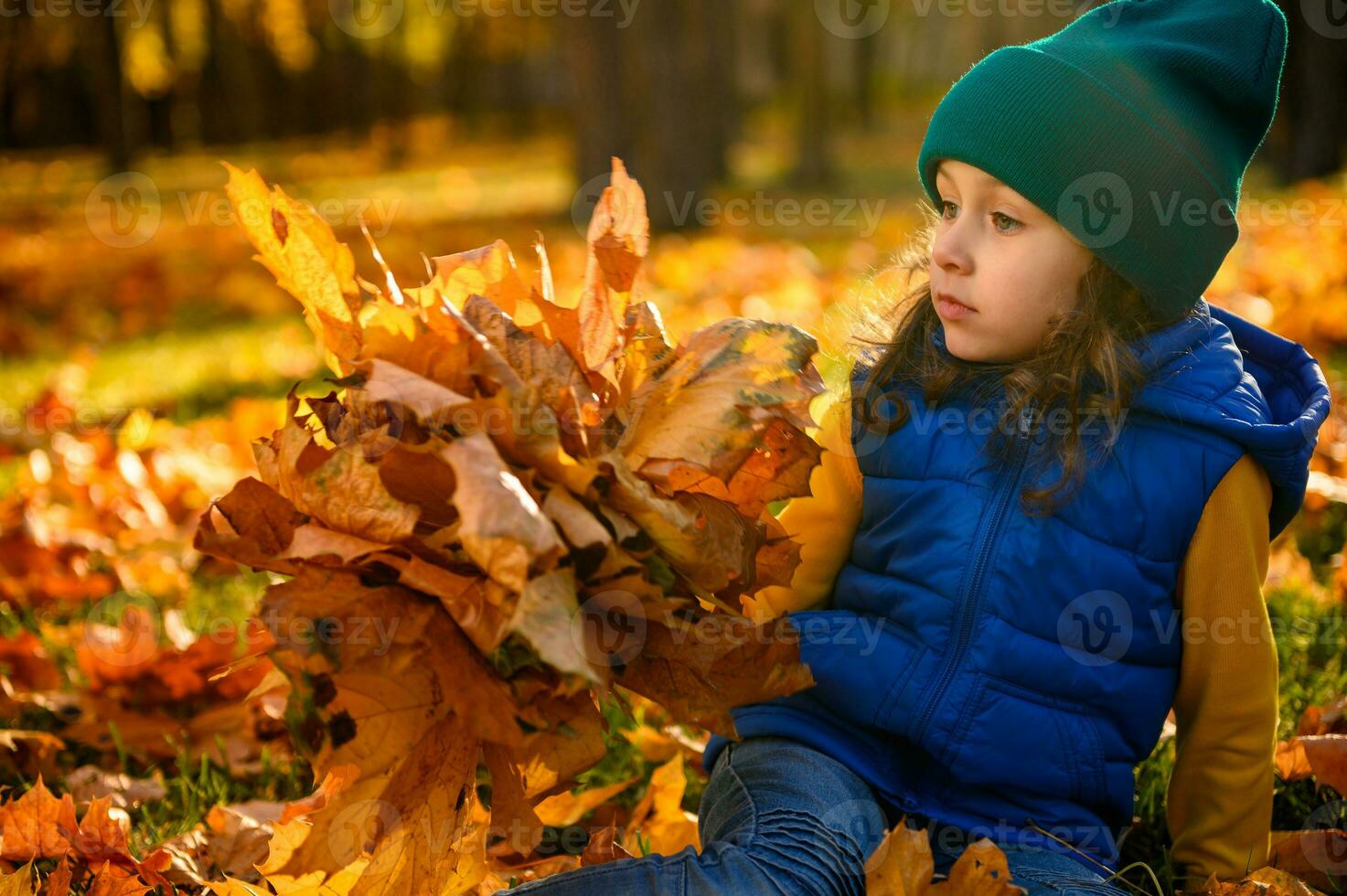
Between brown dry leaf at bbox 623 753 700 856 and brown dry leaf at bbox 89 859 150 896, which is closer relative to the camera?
brown dry leaf at bbox 89 859 150 896

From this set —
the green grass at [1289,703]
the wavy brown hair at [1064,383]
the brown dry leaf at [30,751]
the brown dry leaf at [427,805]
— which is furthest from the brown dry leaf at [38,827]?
the green grass at [1289,703]

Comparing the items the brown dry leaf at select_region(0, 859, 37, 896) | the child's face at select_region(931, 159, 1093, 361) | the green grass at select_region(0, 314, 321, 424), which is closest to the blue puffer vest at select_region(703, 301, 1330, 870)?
the child's face at select_region(931, 159, 1093, 361)

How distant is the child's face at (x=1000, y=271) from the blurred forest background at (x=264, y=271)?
36 cm

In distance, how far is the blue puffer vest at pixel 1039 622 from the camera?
5.85 feet

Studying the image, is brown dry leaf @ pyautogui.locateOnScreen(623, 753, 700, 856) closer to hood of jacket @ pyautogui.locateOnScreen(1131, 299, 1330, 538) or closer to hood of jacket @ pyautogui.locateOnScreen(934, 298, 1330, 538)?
hood of jacket @ pyautogui.locateOnScreen(934, 298, 1330, 538)

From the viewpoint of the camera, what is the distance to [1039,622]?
1792mm

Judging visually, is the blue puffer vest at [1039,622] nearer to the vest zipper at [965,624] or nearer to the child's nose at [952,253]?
the vest zipper at [965,624]

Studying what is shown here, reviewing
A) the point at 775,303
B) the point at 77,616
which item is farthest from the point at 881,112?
the point at 77,616

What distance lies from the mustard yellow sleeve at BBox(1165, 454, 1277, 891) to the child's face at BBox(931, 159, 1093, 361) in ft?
1.19

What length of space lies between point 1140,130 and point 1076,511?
1.86ft

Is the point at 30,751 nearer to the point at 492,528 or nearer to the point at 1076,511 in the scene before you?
the point at 492,528

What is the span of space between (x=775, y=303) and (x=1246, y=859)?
3.92 metres

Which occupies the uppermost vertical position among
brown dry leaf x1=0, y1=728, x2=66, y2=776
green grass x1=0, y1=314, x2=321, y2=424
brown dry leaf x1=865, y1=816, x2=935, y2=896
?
brown dry leaf x1=865, y1=816, x2=935, y2=896

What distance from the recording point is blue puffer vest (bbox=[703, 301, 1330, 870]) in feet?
5.85
